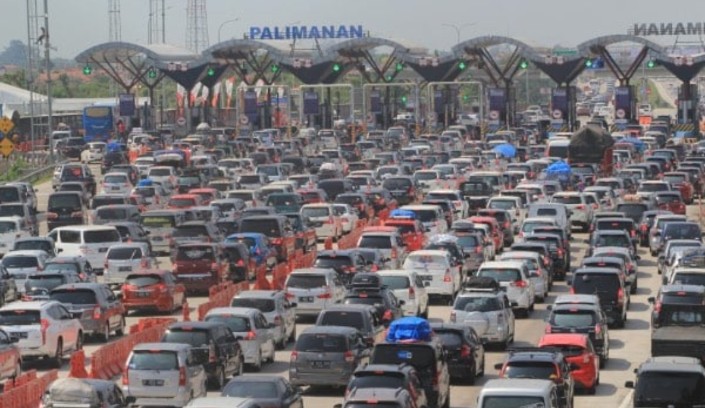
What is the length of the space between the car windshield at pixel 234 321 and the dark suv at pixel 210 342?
1.42 meters

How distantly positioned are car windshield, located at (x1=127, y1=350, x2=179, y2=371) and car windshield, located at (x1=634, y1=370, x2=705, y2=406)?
7689 millimetres

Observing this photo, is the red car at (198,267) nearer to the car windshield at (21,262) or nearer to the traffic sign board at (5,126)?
the car windshield at (21,262)

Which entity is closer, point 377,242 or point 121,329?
point 121,329

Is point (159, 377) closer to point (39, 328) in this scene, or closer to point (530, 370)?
point (530, 370)

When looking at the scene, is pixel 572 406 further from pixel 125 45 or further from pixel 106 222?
pixel 125 45

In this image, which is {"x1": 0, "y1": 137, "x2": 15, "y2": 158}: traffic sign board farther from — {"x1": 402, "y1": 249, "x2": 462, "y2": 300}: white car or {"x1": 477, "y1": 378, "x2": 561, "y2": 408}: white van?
{"x1": 477, "y1": 378, "x2": 561, "y2": 408}: white van

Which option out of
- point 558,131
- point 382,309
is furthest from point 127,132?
point 382,309

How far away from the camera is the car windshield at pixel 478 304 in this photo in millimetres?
39750

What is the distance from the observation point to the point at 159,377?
31938mm

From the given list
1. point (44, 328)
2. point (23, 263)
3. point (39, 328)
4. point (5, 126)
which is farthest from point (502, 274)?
point (5, 126)

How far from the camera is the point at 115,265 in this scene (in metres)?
49.4

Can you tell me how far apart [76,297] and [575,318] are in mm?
10087

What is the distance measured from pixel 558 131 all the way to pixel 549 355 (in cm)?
9275

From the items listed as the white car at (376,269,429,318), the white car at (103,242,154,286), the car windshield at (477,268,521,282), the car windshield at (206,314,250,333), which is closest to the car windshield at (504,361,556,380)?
the car windshield at (206,314,250,333)
